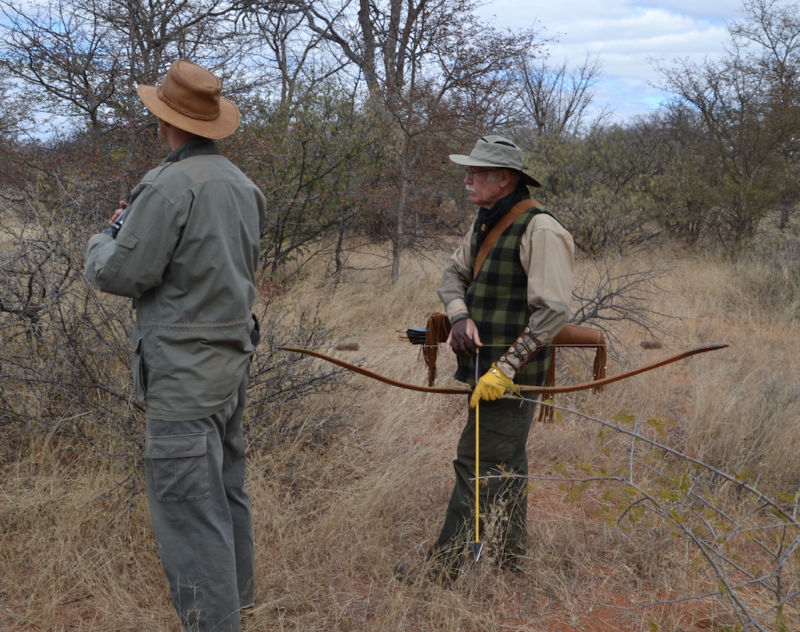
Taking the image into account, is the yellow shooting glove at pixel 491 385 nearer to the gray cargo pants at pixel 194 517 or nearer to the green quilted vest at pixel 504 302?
the green quilted vest at pixel 504 302

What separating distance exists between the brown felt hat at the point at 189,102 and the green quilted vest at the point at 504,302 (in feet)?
3.81

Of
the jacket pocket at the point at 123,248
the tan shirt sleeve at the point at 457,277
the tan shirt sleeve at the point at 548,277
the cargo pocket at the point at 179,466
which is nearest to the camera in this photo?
the jacket pocket at the point at 123,248

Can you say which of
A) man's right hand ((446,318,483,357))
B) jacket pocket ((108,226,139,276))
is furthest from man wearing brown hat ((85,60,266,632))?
man's right hand ((446,318,483,357))

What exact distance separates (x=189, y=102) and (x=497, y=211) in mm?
1275

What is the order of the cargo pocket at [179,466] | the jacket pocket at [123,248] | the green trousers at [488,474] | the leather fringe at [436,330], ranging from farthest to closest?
the leather fringe at [436,330], the green trousers at [488,474], the cargo pocket at [179,466], the jacket pocket at [123,248]

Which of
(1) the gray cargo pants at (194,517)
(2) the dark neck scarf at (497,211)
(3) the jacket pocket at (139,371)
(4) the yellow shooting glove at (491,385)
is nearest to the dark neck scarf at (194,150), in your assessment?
(3) the jacket pocket at (139,371)

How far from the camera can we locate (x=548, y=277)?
2621 millimetres

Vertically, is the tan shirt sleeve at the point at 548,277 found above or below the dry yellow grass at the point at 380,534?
above

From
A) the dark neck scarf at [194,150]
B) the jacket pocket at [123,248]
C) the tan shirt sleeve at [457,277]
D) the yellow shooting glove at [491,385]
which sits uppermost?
the dark neck scarf at [194,150]

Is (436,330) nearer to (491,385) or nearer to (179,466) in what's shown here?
(491,385)

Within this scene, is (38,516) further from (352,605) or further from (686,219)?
(686,219)

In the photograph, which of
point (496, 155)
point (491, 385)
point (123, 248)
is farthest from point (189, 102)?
point (491, 385)

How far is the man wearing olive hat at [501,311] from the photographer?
8.70ft

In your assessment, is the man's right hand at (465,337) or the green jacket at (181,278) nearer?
the green jacket at (181,278)
